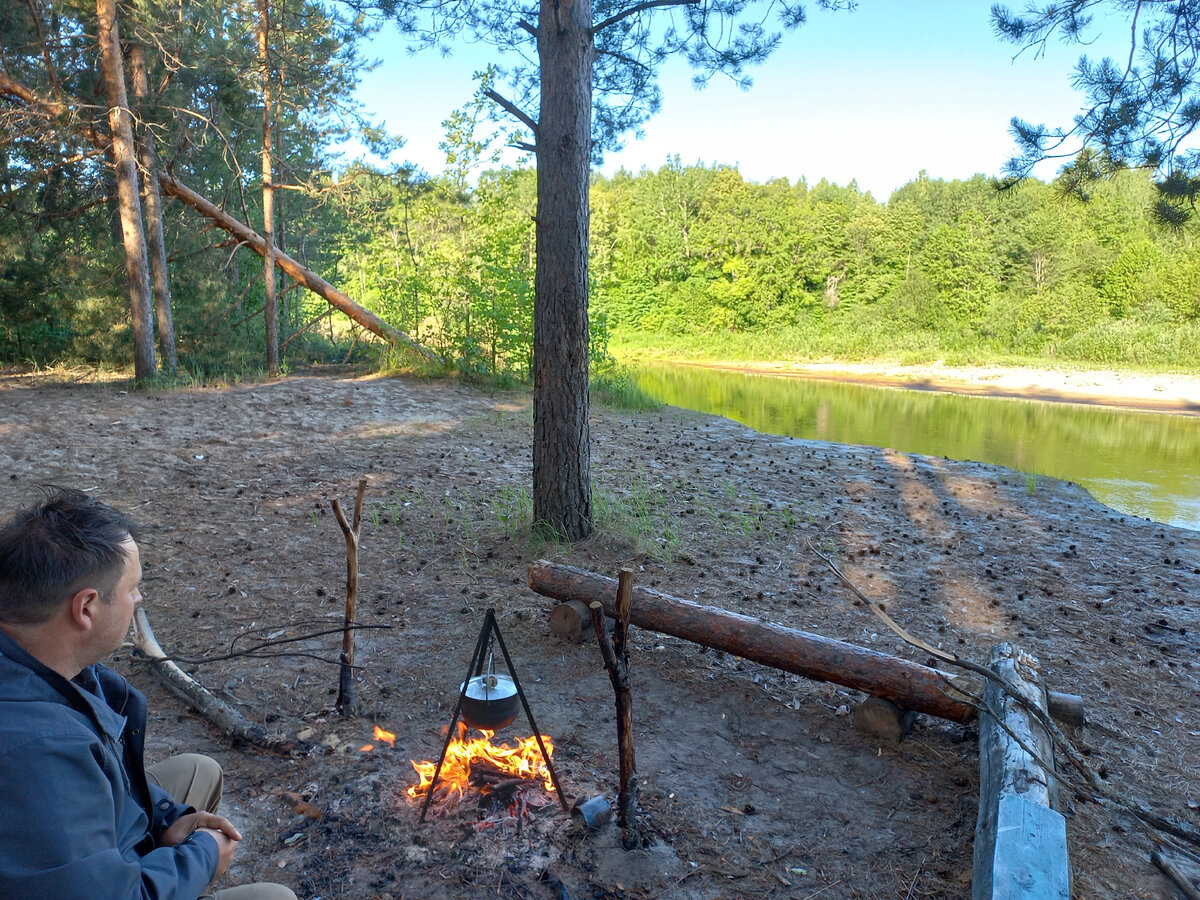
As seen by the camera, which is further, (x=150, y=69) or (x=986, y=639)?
(x=150, y=69)

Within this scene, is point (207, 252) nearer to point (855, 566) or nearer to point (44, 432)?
point (44, 432)

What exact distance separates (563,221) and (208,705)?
3.75m

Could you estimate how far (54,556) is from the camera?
155 centimetres

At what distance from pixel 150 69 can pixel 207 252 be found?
3.16 m

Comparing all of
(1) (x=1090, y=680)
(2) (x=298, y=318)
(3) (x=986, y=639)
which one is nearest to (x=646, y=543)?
(3) (x=986, y=639)

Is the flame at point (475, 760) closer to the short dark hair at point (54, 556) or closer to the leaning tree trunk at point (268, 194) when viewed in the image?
the short dark hair at point (54, 556)

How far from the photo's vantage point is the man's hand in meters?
1.76

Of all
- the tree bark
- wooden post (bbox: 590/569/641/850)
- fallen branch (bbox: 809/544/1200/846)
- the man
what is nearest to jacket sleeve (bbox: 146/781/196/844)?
the man

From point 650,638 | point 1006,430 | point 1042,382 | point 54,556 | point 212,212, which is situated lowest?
point 1006,430

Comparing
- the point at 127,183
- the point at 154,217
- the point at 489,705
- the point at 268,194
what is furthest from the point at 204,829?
the point at 268,194

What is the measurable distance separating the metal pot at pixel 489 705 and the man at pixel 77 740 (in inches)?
41.3

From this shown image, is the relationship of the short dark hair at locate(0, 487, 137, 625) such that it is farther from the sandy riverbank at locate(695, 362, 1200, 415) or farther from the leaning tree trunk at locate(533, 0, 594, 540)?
the sandy riverbank at locate(695, 362, 1200, 415)

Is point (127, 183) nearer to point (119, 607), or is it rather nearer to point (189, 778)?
point (189, 778)

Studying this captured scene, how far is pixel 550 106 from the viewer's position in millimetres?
5598
